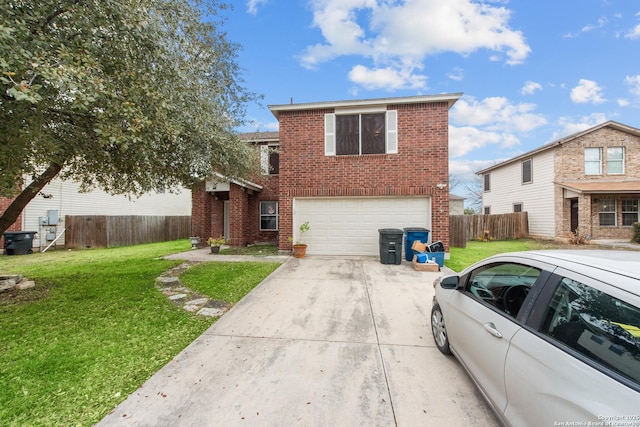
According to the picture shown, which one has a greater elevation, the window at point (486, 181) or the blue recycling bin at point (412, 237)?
the window at point (486, 181)

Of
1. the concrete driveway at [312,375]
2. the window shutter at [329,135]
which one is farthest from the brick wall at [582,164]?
the concrete driveway at [312,375]

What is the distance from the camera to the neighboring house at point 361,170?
9.35 metres

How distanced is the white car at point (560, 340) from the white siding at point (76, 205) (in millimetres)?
12123

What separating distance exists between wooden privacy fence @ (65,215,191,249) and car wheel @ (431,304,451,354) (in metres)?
15.6

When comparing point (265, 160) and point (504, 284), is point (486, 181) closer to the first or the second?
point (265, 160)

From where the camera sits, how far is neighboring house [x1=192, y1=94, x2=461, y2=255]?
Answer: 935 centimetres

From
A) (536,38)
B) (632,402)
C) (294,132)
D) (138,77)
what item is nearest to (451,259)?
(294,132)

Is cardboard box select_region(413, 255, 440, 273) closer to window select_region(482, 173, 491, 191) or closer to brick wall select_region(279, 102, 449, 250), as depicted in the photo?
brick wall select_region(279, 102, 449, 250)

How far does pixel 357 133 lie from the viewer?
9.91 m

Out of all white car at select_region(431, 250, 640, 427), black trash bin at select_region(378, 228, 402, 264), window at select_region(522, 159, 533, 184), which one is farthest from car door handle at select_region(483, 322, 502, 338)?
window at select_region(522, 159, 533, 184)

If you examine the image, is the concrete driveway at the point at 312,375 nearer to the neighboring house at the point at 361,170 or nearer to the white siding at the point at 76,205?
the neighboring house at the point at 361,170

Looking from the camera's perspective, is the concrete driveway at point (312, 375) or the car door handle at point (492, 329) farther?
the concrete driveway at point (312, 375)

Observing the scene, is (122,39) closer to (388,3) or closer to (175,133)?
(175,133)

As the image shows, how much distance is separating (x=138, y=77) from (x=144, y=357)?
3.99m
